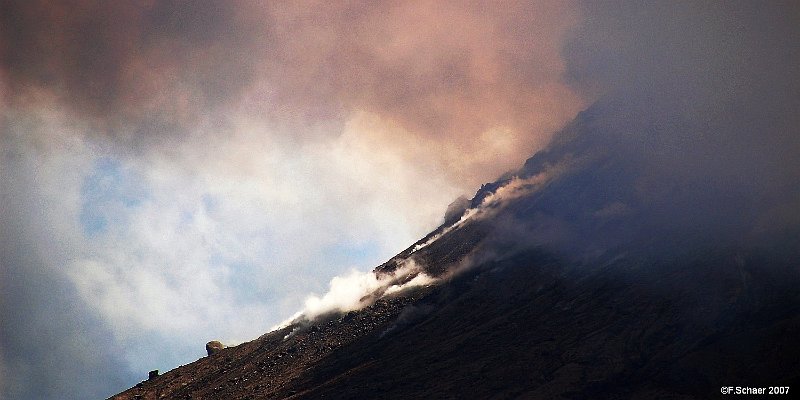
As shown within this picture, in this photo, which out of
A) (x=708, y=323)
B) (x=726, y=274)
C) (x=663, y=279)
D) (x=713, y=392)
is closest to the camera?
(x=713, y=392)

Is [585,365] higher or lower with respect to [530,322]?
lower

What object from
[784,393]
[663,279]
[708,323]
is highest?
[663,279]

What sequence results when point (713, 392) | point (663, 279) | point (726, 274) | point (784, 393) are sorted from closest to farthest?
point (784, 393) < point (713, 392) < point (726, 274) < point (663, 279)

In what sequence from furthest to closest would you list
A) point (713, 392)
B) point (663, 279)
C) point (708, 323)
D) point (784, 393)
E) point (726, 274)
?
1. point (663, 279)
2. point (726, 274)
3. point (708, 323)
4. point (713, 392)
5. point (784, 393)

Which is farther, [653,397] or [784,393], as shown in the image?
[653,397]

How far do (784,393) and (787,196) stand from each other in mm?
85036

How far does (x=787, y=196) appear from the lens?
7790 inches

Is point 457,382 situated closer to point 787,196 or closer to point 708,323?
point 708,323

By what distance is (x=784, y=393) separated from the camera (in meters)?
138

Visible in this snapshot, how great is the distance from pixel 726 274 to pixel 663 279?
18.9 m

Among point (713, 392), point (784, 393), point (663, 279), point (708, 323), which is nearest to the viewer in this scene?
point (784, 393)

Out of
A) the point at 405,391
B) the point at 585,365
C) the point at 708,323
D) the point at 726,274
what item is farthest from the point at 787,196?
the point at 405,391

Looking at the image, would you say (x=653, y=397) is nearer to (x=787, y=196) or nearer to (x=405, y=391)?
(x=405, y=391)

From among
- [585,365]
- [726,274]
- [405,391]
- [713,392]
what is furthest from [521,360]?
[726,274]
